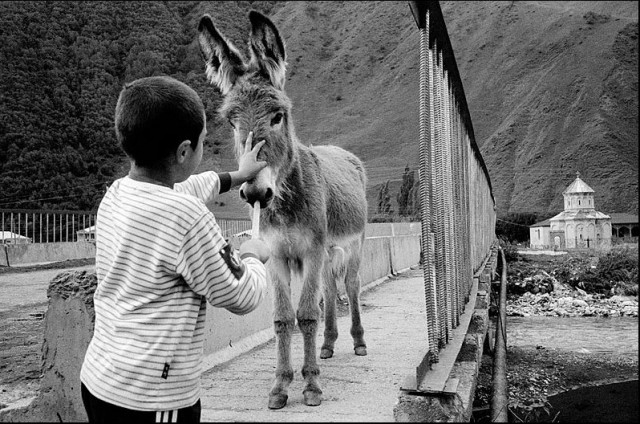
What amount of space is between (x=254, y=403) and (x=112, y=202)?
228 cm

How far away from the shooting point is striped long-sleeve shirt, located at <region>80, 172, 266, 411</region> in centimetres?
206

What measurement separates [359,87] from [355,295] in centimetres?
13380

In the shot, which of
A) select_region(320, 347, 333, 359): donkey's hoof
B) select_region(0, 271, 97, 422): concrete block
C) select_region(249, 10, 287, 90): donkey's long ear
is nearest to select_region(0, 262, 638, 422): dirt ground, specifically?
select_region(0, 271, 97, 422): concrete block

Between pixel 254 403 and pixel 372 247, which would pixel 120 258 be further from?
pixel 372 247

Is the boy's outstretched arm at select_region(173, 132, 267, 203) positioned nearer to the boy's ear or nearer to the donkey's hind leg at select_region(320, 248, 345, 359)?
the boy's ear

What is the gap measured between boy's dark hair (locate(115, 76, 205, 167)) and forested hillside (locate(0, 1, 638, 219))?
157cm

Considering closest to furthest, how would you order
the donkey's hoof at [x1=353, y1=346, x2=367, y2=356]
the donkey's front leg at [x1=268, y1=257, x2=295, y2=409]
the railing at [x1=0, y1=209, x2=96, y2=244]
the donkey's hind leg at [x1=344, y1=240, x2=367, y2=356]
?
the donkey's front leg at [x1=268, y1=257, x2=295, y2=409]
the donkey's hoof at [x1=353, y1=346, x2=367, y2=356]
the donkey's hind leg at [x1=344, y1=240, x2=367, y2=356]
the railing at [x1=0, y1=209, x2=96, y2=244]

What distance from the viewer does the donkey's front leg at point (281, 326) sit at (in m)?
3.85

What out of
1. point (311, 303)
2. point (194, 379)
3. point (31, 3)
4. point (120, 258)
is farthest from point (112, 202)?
point (31, 3)

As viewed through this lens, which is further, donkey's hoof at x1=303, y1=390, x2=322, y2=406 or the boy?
donkey's hoof at x1=303, y1=390, x2=322, y2=406

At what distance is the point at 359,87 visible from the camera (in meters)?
136

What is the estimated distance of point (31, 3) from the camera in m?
6.85

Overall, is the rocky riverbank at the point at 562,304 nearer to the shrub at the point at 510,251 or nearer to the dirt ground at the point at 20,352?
the dirt ground at the point at 20,352

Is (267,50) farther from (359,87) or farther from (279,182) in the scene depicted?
(359,87)
